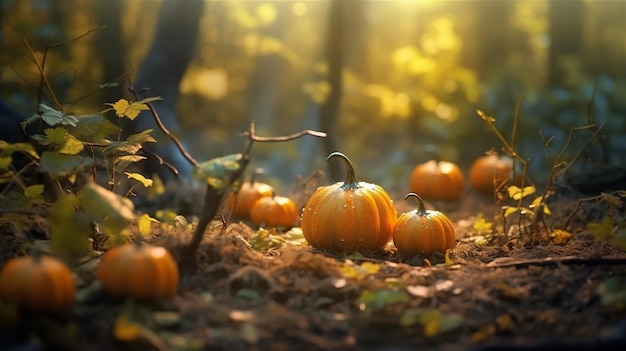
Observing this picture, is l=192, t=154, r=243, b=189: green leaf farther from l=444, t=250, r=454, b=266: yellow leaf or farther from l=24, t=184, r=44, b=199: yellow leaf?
l=444, t=250, r=454, b=266: yellow leaf

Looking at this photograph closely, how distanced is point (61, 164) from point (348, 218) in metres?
1.47

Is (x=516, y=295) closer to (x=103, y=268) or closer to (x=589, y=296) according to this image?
(x=589, y=296)

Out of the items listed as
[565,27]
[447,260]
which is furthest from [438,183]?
[565,27]

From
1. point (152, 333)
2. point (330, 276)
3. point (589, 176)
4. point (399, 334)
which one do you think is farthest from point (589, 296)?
point (589, 176)

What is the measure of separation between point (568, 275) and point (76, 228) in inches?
83.9

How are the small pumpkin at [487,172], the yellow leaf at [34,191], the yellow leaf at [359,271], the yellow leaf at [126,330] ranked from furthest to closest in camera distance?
the small pumpkin at [487,172] → the yellow leaf at [34,191] → the yellow leaf at [359,271] → the yellow leaf at [126,330]

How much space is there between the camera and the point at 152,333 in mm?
2533

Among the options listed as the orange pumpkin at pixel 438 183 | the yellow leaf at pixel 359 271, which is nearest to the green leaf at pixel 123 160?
the yellow leaf at pixel 359 271

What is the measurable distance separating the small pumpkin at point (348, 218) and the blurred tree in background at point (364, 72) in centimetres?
240

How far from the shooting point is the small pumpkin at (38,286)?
2.53 meters

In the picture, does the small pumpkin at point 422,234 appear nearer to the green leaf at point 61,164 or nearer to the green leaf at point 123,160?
the green leaf at point 123,160

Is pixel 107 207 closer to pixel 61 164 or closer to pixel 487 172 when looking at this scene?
pixel 61 164

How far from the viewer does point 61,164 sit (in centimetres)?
326

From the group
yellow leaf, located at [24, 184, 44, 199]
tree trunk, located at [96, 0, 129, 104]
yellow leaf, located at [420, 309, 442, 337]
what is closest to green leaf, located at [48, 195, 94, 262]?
yellow leaf, located at [24, 184, 44, 199]
